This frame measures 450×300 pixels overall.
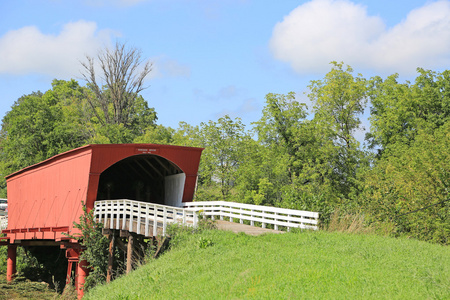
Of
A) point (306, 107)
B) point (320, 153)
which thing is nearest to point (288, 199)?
point (320, 153)

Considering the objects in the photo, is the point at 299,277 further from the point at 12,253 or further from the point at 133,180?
the point at 12,253

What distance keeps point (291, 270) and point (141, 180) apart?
21.4 m

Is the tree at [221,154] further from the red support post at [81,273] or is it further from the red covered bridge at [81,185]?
the red support post at [81,273]

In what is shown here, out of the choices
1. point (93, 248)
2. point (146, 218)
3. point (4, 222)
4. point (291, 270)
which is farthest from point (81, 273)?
point (4, 222)

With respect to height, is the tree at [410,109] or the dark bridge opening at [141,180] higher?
the tree at [410,109]

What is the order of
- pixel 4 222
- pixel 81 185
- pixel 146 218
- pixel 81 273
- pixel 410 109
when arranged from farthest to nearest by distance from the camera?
pixel 410 109
pixel 4 222
pixel 81 185
pixel 81 273
pixel 146 218

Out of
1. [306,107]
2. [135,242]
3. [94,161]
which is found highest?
[306,107]

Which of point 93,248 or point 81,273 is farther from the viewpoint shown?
point 81,273

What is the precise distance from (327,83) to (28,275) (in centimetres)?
2617

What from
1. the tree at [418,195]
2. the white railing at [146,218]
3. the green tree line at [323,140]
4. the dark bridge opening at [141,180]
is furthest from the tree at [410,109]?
the white railing at [146,218]

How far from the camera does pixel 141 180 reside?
34.0m

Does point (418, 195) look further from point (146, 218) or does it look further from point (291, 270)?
point (291, 270)

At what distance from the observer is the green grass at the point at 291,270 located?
1213 centimetres

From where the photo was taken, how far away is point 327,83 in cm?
4534
